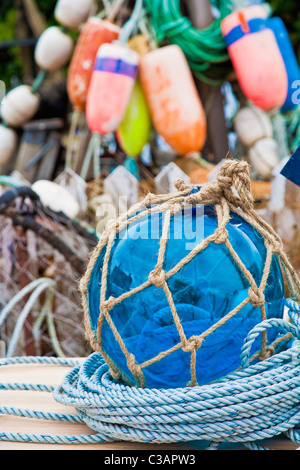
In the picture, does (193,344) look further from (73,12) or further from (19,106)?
(19,106)

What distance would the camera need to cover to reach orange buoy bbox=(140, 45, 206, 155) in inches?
127

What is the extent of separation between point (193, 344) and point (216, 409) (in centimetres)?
11

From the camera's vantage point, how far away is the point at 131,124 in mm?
3400

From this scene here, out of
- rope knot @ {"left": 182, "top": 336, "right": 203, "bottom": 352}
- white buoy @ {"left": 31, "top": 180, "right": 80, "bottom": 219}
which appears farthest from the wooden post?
rope knot @ {"left": 182, "top": 336, "right": 203, "bottom": 352}

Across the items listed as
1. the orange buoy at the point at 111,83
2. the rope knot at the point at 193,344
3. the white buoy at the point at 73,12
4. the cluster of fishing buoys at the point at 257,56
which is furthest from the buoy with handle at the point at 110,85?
the rope knot at the point at 193,344

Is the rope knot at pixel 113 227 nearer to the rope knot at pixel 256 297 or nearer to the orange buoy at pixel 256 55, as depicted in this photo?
the rope knot at pixel 256 297

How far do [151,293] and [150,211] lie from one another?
6.5 inches

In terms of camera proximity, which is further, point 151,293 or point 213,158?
point 213,158

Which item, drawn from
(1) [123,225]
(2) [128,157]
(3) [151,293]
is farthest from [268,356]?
(2) [128,157]

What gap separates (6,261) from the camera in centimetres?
244

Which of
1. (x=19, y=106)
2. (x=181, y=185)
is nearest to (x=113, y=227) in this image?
(x=181, y=185)

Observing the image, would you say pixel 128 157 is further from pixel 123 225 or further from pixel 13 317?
pixel 123 225

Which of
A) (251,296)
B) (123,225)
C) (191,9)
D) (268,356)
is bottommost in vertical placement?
(268,356)
